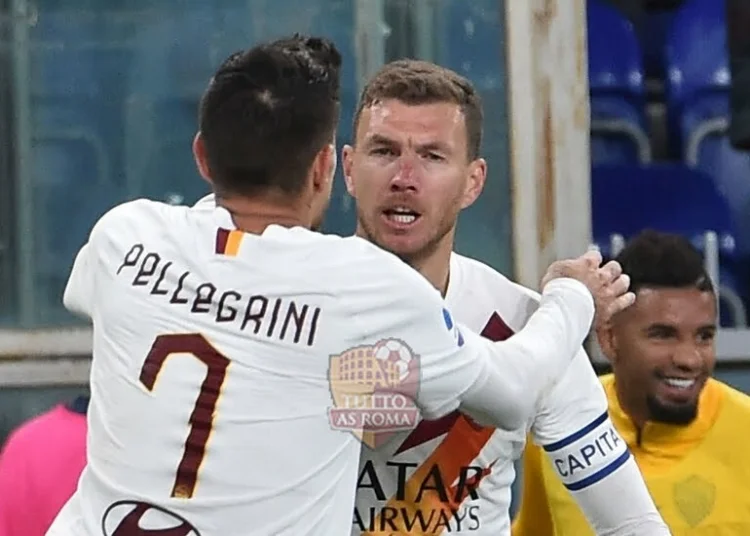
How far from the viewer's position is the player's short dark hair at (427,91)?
9.54 ft

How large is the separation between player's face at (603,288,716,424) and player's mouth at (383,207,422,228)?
904 millimetres

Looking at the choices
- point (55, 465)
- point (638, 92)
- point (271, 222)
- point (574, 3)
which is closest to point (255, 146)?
point (271, 222)

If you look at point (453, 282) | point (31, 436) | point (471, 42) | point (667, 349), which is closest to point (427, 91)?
point (453, 282)

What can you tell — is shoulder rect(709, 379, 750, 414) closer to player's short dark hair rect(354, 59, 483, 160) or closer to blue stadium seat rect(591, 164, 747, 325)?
player's short dark hair rect(354, 59, 483, 160)

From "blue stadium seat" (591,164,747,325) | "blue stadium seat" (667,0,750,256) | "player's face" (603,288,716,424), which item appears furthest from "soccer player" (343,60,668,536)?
"blue stadium seat" (667,0,750,256)

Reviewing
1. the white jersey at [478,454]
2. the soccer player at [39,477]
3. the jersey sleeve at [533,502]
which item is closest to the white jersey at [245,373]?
the soccer player at [39,477]

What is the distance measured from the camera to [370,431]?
249 cm

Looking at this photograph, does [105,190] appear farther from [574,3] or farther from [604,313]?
[604,313]

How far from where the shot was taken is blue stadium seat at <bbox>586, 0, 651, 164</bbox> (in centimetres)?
610

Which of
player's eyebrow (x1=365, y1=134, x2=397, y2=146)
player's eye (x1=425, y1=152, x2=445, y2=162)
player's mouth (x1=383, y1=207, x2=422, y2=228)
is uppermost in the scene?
player's eyebrow (x1=365, y1=134, x2=397, y2=146)

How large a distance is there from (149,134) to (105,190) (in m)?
0.19

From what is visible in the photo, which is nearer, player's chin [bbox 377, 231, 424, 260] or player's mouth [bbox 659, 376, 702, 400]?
player's chin [bbox 377, 231, 424, 260]

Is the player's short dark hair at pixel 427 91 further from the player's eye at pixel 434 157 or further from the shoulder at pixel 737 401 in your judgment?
the shoulder at pixel 737 401

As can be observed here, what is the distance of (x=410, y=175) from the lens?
112 inches
